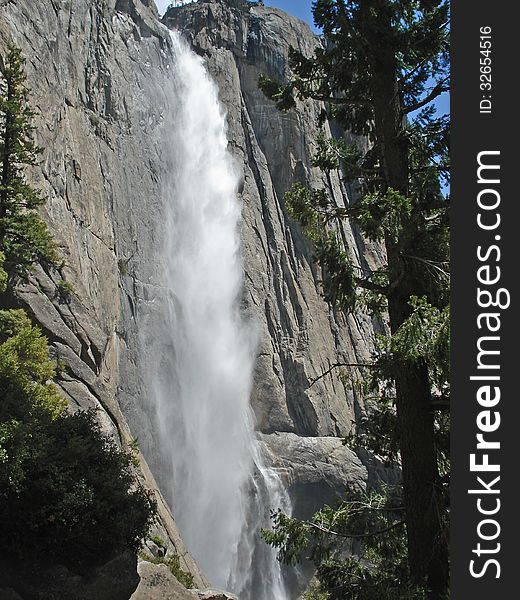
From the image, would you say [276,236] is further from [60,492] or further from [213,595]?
[60,492]

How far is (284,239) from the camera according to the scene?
43.7 m

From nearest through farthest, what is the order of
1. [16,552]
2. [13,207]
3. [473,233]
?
[473,233] < [16,552] < [13,207]

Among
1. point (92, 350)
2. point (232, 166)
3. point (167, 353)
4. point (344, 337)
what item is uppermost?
point (232, 166)

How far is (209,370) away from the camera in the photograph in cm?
3294

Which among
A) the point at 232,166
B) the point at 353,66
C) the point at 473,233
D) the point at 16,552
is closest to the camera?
the point at 473,233

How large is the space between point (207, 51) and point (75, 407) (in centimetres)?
3606

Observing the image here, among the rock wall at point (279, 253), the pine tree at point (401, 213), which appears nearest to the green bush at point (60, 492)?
the pine tree at point (401, 213)

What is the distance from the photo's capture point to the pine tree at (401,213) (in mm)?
6520

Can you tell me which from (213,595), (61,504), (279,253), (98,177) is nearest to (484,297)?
(61,504)

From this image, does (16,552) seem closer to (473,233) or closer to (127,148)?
(473,233)

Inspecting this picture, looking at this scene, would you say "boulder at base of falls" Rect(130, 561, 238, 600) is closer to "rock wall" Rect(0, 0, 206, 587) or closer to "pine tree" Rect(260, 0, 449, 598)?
"pine tree" Rect(260, 0, 449, 598)

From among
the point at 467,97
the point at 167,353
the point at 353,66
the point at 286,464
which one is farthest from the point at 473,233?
the point at 286,464

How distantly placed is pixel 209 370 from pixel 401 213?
26.9 m

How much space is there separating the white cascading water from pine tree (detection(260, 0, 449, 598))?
20.9m
